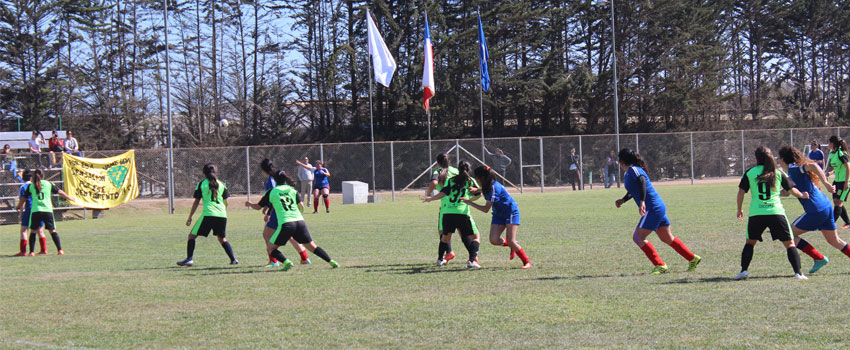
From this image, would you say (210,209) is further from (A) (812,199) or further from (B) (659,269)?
(A) (812,199)

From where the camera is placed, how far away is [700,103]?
46.4m

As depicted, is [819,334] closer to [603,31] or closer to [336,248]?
[336,248]

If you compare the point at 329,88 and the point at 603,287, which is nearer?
the point at 603,287

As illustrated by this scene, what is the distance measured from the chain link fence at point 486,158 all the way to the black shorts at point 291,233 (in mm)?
18829

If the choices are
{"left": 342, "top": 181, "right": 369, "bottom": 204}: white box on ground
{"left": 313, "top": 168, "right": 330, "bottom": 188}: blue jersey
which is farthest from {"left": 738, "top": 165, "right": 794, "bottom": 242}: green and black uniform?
{"left": 342, "top": 181, "right": 369, "bottom": 204}: white box on ground

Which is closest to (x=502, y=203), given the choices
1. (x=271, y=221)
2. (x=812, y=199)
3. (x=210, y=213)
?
(x=271, y=221)

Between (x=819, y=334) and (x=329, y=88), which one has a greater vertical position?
(x=329, y=88)

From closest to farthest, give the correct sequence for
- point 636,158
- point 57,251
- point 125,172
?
point 636,158 → point 57,251 → point 125,172

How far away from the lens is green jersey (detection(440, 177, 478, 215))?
10.4m

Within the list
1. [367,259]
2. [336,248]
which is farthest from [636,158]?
[336,248]

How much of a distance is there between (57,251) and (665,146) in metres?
29.4

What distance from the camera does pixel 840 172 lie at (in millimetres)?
14656

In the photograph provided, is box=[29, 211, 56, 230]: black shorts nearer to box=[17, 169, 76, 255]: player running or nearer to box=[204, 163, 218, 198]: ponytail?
box=[17, 169, 76, 255]: player running

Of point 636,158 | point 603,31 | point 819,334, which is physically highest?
point 603,31
